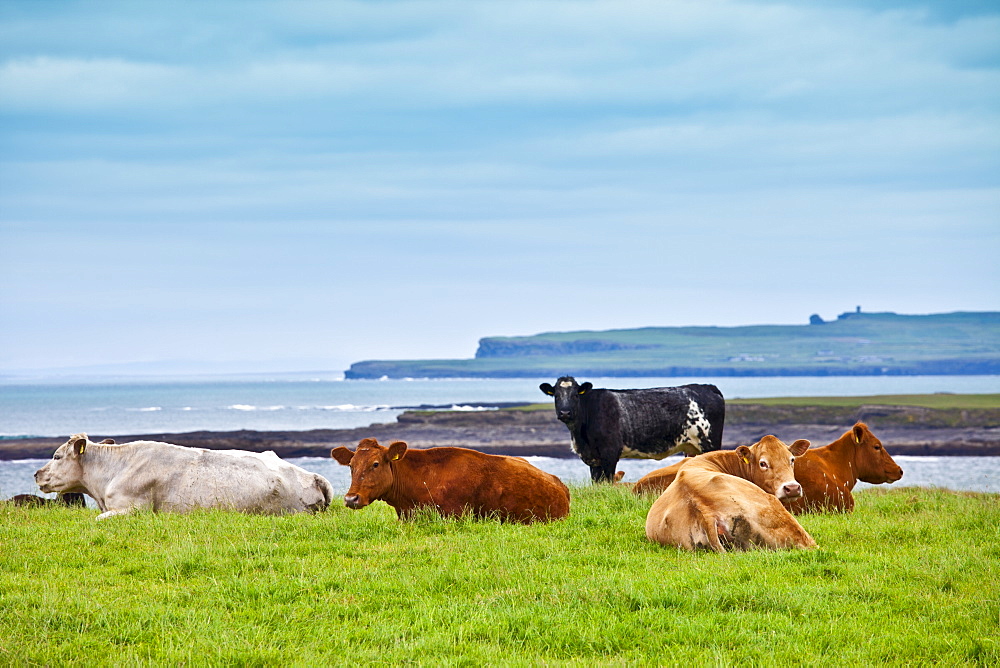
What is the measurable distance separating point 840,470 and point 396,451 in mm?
6016

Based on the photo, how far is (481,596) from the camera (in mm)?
7770

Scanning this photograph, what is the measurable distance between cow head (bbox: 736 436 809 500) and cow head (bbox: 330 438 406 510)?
4025 millimetres

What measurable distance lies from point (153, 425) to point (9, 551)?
101m

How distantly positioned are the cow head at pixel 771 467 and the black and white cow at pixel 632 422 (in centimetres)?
690

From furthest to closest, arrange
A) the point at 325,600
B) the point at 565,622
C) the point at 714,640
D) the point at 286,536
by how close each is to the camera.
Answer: the point at 286,536, the point at 325,600, the point at 565,622, the point at 714,640

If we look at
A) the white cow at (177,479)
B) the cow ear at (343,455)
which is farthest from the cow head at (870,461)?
the white cow at (177,479)

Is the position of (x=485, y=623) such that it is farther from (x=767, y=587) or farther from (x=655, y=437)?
(x=655, y=437)

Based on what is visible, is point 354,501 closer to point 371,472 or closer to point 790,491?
point 371,472

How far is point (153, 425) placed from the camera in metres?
106

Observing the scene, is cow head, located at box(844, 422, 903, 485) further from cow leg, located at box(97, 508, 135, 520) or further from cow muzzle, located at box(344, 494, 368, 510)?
cow leg, located at box(97, 508, 135, 520)

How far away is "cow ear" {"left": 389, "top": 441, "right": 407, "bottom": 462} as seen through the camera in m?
11.3

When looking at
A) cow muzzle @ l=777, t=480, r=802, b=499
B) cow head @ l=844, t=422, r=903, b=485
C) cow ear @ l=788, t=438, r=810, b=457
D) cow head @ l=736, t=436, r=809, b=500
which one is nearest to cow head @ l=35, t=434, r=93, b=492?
cow head @ l=736, t=436, r=809, b=500

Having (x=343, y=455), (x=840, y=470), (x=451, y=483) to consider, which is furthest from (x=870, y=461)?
(x=343, y=455)

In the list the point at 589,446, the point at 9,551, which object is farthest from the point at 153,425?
the point at 9,551
